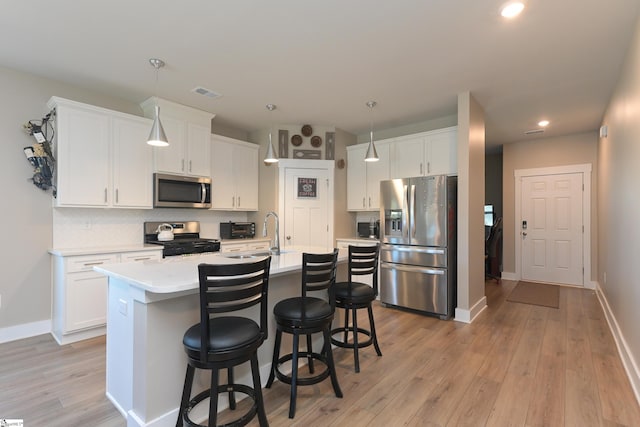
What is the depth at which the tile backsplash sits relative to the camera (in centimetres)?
343

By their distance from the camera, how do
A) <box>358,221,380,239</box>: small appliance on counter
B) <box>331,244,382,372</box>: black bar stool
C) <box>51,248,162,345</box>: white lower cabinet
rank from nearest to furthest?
<box>331,244,382,372</box>: black bar stool, <box>51,248,162,345</box>: white lower cabinet, <box>358,221,380,239</box>: small appliance on counter

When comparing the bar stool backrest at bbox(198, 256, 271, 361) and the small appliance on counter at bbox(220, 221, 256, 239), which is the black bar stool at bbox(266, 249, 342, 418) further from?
the small appliance on counter at bbox(220, 221, 256, 239)

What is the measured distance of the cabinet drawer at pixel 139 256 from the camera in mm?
3363

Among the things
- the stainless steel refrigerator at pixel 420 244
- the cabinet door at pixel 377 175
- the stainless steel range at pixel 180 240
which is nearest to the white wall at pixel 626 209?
the stainless steel refrigerator at pixel 420 244

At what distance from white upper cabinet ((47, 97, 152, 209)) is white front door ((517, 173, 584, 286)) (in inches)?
255

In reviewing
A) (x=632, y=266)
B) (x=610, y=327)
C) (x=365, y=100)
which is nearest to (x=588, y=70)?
(x=632, y=266)

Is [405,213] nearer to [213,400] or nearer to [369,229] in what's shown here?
[369,229]

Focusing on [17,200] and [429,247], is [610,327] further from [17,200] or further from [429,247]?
[17,200]

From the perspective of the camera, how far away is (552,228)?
5691 mm

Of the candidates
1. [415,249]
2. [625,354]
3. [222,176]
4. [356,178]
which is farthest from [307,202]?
[625,354]

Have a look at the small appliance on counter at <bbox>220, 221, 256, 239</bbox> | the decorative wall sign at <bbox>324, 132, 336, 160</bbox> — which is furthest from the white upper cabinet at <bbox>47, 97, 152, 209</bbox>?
the decorative wall sign at <bbox>324, 132, 336, 160</bbox>

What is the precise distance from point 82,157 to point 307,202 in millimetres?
2909

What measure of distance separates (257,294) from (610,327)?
4068 millimetres

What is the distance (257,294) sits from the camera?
1683 mm
